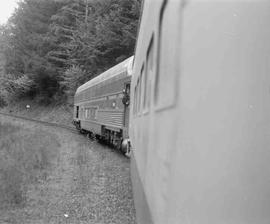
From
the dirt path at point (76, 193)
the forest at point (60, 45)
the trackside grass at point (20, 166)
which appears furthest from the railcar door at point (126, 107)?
the forest at point (60, 45)

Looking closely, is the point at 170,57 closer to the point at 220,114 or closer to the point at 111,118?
the point at 220,114

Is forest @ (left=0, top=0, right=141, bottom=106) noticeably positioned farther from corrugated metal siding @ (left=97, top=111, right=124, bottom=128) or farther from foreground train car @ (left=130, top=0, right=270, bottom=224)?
foreground train car @ (left=130, top=0, right=270, bottom=224)

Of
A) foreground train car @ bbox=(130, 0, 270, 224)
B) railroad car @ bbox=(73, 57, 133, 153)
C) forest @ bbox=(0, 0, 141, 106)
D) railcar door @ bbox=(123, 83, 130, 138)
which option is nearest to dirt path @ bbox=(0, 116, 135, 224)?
railroad car @ bbox=(73, 57, 133, 153)

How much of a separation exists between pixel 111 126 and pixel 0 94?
32899 mm

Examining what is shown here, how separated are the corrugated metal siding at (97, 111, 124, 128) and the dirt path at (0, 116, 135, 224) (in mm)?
1102

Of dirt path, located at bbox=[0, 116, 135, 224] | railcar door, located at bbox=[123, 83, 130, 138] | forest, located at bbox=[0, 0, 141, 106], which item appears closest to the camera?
dirt path, located at bbox=[0, 116, 135, 224]

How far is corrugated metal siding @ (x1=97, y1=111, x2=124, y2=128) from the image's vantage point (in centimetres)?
1164

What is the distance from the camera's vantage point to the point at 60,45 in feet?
123

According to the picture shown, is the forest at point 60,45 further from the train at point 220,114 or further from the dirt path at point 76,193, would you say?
the train at point 220,114

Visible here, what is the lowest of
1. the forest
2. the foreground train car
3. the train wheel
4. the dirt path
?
the dirt path

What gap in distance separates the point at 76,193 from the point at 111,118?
17.4ft

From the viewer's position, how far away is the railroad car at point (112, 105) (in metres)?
11.4

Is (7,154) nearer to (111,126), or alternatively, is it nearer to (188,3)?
(111,126)

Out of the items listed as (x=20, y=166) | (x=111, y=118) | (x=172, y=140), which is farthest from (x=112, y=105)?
(x=172, y=140)
